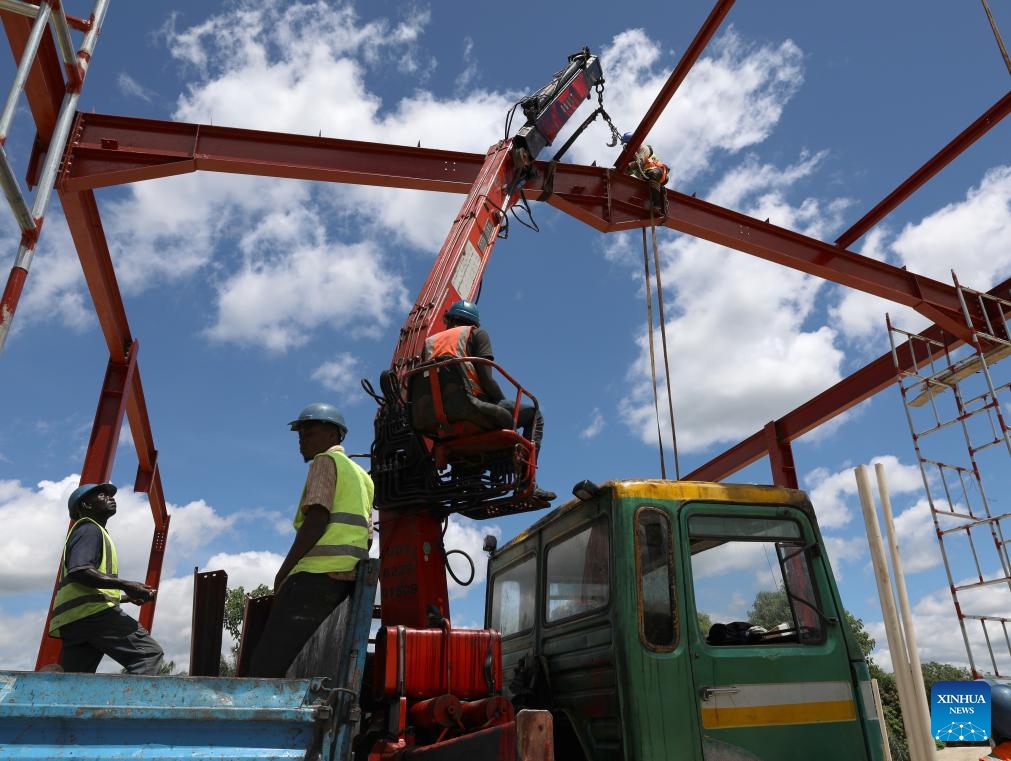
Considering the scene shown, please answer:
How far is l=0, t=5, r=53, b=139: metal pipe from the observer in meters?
3.73

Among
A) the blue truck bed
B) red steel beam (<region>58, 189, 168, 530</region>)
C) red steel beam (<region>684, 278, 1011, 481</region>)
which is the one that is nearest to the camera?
the blue truck bed

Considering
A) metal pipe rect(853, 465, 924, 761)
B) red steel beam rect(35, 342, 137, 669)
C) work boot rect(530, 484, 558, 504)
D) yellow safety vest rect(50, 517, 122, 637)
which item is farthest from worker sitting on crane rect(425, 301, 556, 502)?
red steel beam rect(35, 342, 137, 669)

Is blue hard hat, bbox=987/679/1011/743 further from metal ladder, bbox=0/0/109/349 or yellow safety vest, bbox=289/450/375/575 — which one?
metal ladder, bbox=0/0/109/349

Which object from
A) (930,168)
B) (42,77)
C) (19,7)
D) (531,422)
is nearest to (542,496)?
(531,422)

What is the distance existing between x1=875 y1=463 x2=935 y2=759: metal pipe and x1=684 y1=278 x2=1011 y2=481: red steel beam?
27.6ft

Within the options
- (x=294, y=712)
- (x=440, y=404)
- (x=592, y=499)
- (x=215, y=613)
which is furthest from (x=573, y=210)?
(x=294, y=712)

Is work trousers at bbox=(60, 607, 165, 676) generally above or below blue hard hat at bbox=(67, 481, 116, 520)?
below

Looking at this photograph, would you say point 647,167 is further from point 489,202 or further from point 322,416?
point 322,416

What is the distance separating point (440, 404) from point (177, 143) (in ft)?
18.1

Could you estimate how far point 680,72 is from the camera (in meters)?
8.34

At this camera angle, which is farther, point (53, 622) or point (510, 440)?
point (510, 440)

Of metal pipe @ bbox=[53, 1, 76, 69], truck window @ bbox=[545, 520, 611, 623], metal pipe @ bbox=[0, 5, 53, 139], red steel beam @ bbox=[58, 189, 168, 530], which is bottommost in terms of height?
truck window @ bbox=[545, 520, 611, 623]

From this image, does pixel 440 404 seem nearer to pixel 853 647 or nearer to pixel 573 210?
pixel 853 647

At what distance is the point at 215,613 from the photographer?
3.77 metres
